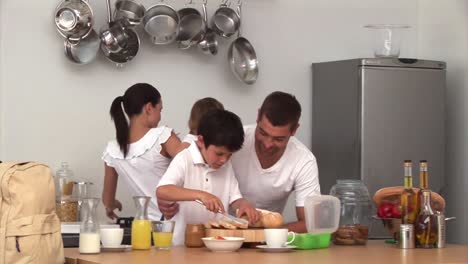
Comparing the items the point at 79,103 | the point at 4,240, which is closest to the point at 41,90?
the point at 79,103

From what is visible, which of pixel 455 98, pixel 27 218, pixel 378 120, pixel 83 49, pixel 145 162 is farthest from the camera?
pixel 455 98

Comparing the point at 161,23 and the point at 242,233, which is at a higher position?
the point at 161,23

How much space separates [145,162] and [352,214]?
1077mm

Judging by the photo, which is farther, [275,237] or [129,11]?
[129,11]

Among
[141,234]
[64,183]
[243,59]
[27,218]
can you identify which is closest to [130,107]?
[64,183]

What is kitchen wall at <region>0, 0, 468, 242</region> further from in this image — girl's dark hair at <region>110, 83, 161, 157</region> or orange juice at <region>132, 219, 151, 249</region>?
orange juice at <region>132, 219, 151, 249</region>

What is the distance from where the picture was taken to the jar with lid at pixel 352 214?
3.93 meters

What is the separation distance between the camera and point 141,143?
15.4 ft

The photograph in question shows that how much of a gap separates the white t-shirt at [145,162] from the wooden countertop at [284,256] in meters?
1.08

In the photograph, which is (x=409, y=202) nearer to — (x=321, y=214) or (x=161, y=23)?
(x=321, y=214)

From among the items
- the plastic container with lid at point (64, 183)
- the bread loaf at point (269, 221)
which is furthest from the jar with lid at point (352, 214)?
the plastic container with lid at point (64, 183)

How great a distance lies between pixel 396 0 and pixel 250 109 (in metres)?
1.29

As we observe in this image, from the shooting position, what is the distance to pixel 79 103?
5.20 meters

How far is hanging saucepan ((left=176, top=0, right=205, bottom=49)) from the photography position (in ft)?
17.8
